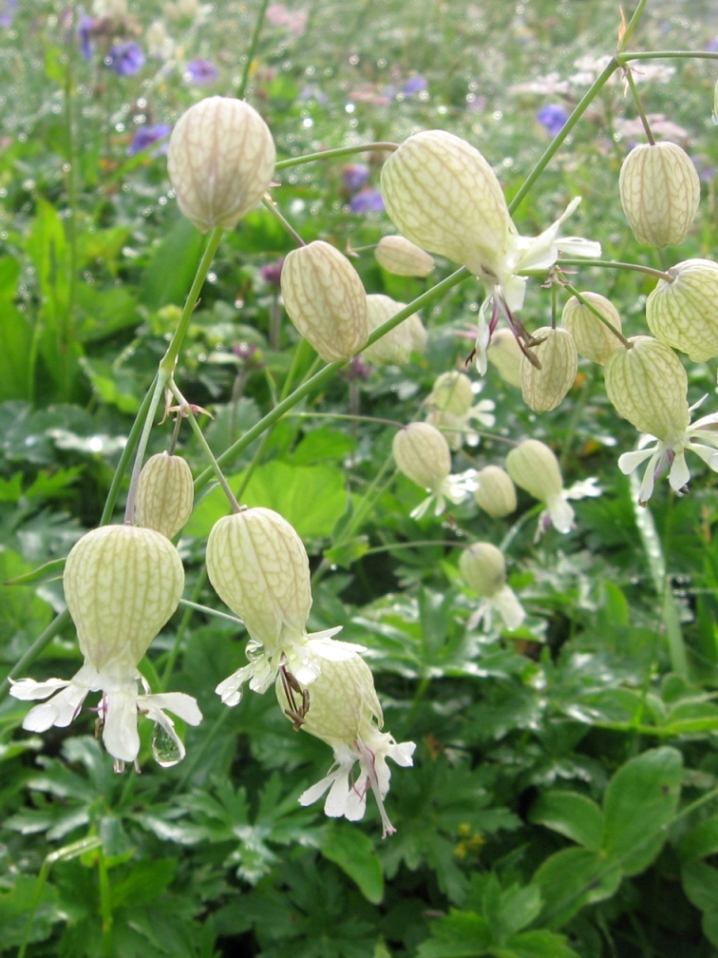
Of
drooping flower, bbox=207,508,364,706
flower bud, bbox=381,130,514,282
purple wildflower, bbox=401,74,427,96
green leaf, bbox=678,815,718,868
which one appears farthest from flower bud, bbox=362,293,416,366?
purple wildflower, bbox=401,74,427,96

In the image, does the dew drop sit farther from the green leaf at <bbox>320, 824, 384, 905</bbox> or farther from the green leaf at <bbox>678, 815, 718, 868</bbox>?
the green leaf at <bbox>678, 815, 718, 868</bbox>

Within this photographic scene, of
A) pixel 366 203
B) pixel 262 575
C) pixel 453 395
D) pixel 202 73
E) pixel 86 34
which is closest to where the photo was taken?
pixel 262 575

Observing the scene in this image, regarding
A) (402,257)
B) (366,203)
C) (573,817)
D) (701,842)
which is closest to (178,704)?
(402,257)

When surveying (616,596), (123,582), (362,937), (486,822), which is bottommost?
(362,937)

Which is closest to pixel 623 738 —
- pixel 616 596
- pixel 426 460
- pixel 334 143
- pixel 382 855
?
pixel 616 596

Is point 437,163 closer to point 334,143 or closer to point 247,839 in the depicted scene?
point 247,839

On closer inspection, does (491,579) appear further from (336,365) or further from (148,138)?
(148,138)

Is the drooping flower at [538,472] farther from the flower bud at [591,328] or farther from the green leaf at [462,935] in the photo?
the green leaf at [462,935]

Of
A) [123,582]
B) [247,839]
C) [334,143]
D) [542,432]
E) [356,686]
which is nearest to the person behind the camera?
[123,582]
